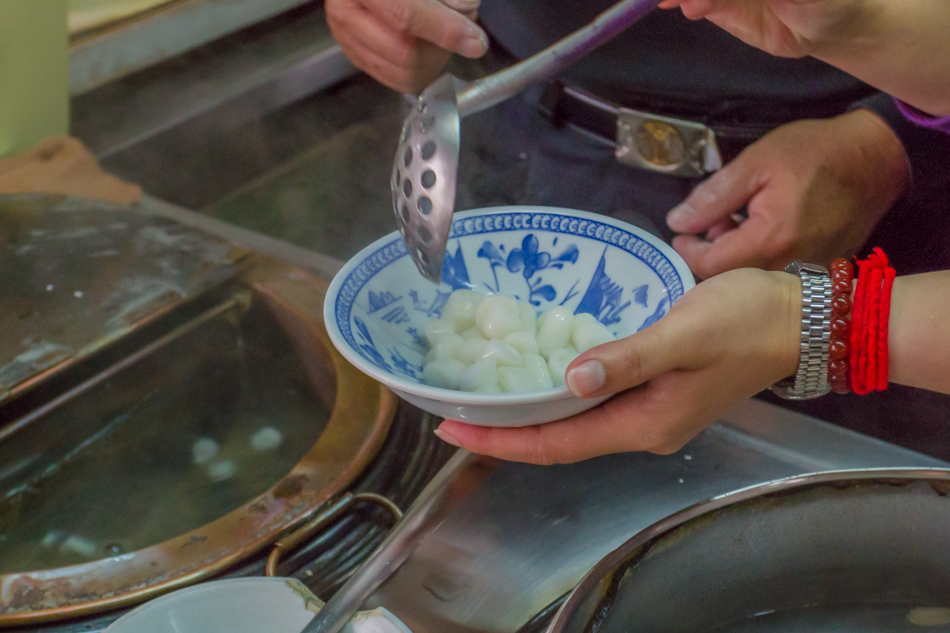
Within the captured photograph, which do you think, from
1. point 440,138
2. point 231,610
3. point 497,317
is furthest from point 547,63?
point 231,610

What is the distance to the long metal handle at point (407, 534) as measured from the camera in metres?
0.66

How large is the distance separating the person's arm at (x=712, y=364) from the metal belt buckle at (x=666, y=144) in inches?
20.6

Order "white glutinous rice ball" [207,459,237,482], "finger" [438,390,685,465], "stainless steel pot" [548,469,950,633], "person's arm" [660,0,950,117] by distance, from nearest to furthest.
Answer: "stainless steel pot" [548,469,950,633] < "finger" [438,390,685,465] < "person's arm" [660,0,950,117] < "white glutinous rice ball" [207,459,237,482]

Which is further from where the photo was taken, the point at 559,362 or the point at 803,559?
the point at 559,362

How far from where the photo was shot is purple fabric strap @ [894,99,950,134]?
95cm

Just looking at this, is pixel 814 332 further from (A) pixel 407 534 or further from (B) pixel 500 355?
(A) pixel 407 534

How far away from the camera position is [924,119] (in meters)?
0.98

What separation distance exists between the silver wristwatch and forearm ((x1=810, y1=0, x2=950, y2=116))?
29 cm

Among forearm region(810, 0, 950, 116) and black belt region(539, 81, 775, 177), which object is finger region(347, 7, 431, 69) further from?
forearm region(810, 0, 950, 116)

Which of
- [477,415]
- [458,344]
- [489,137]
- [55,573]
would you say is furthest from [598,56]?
[55,573]

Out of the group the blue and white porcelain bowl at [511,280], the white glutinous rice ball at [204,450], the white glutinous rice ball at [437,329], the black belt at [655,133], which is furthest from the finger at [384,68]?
the white glutinous rice ball at [204,450]

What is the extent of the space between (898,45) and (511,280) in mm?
527

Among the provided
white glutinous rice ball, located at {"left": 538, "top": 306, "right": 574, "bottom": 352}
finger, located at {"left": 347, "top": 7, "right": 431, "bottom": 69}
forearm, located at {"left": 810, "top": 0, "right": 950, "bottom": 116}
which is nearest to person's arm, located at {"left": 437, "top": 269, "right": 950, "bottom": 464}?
white glutinous rice ball, located at {"left": 538, "top": 306, "right": 574, "bottom": 352}

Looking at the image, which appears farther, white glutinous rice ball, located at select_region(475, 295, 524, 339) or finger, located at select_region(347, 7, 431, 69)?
finger, located at select_region(347, 7, 431, 69)
